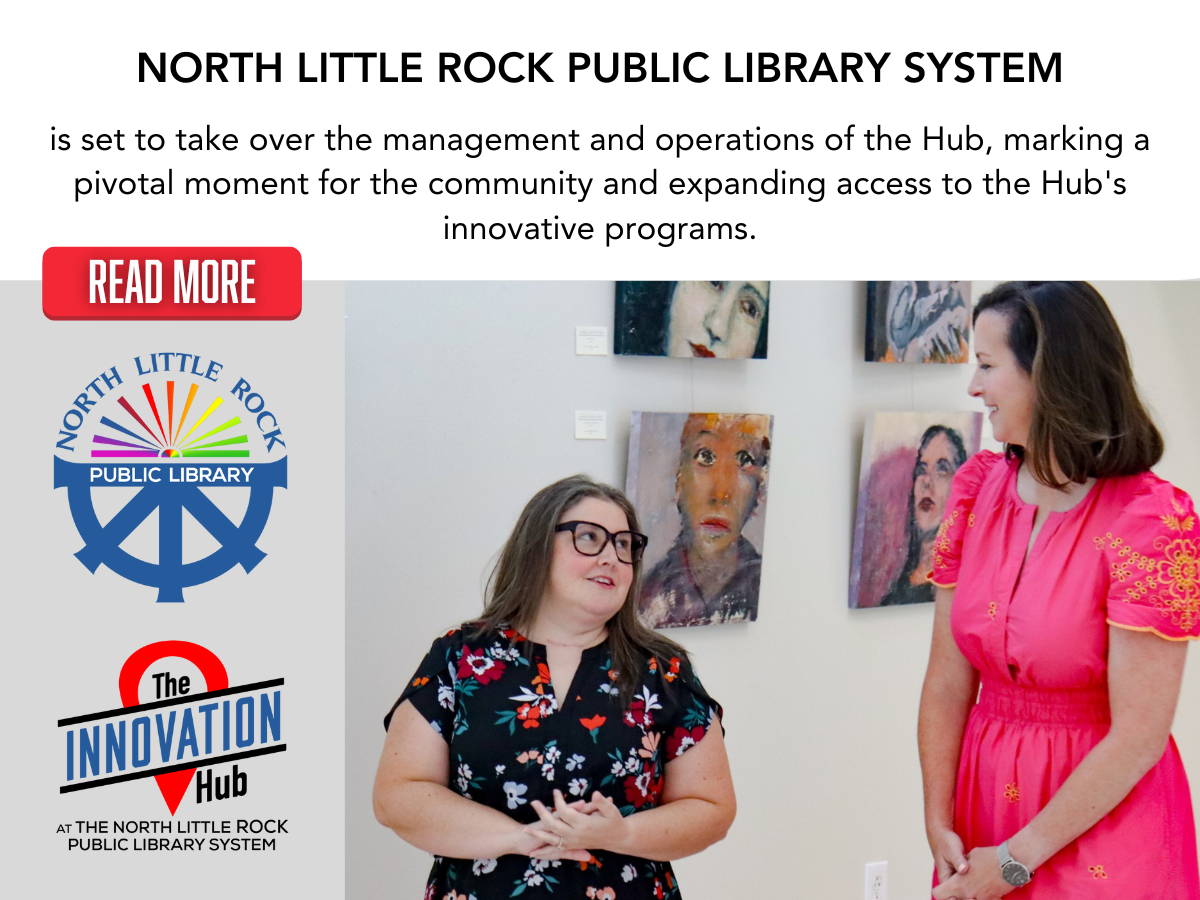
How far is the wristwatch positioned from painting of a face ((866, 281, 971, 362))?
192 cm

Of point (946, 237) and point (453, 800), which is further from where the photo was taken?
point (946, 237)

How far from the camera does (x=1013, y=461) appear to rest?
7.28ft

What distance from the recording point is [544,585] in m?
2.39

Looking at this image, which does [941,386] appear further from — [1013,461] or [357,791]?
[357,791]

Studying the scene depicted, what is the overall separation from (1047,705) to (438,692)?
114 centimetres

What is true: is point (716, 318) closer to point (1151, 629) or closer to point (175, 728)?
point (1151, 629)

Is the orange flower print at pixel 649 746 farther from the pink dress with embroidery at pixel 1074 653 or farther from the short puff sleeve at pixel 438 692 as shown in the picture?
the pink dress with embroidery at pixel 1074 653

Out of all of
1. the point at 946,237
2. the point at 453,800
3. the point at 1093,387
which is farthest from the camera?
the point at 946,237

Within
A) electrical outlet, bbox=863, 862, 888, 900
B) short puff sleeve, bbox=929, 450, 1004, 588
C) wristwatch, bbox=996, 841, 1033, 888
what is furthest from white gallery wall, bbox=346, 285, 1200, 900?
wristwatch, bbox=996, 841, 1033, 888

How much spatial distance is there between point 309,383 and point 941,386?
249 centimetres

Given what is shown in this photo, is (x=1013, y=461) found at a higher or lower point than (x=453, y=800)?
higher

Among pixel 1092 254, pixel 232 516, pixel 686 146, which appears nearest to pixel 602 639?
pixel 232 516

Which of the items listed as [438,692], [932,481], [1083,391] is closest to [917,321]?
[932,481]

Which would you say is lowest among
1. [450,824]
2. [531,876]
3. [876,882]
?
[876,882]
